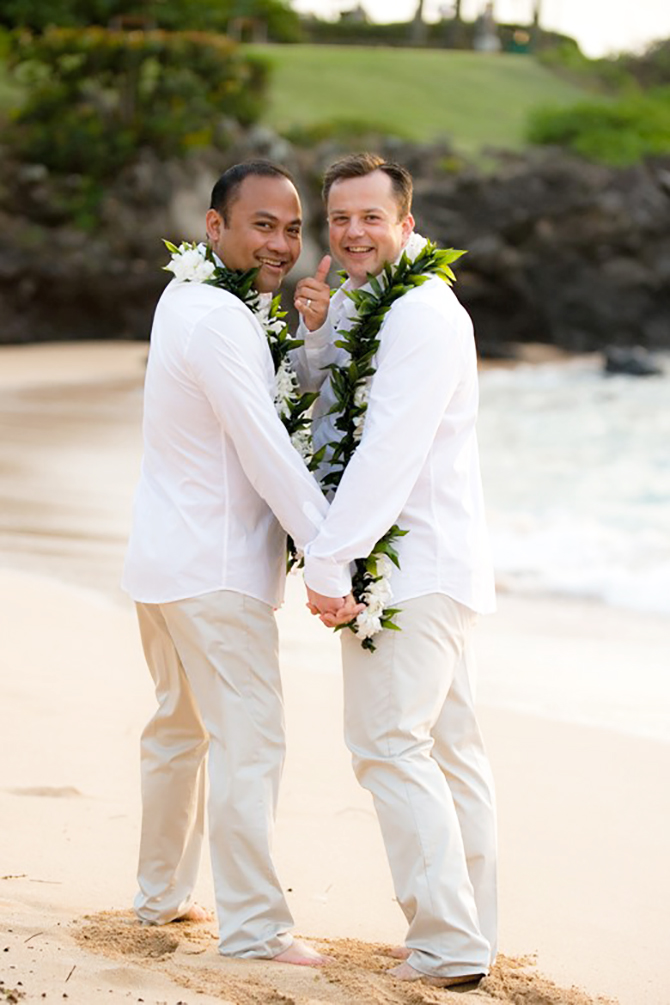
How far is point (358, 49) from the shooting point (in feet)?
153

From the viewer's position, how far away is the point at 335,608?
11.7 feet

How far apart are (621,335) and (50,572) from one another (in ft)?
95.8

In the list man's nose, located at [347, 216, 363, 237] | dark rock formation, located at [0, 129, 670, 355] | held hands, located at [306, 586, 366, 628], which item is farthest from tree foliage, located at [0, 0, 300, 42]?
held hands, located at [306, 586, 366, 628]

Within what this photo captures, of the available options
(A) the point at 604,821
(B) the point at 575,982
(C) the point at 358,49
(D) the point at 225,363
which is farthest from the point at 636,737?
(C) the point at 358,49

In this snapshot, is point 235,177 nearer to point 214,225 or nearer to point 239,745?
point 214,225

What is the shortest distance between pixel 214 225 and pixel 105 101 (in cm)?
2959

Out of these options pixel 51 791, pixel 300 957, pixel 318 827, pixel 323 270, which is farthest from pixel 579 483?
pixel 300 957

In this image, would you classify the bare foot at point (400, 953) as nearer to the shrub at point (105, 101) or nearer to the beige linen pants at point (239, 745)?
the beige linen pants at point (239, 745)

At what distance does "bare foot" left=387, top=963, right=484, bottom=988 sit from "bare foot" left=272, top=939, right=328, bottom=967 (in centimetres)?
19

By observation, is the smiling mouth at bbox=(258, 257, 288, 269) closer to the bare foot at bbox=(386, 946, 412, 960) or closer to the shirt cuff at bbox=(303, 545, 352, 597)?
the shirt cuff at bbox=(303, 545, 352, 597)

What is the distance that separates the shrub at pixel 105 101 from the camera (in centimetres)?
3117

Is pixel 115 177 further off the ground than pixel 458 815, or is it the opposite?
pixel 115 177

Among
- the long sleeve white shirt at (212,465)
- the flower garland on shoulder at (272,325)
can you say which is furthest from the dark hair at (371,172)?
the long sleeve white shirt at (212,465)

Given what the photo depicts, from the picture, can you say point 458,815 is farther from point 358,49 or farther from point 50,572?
point 358,49
